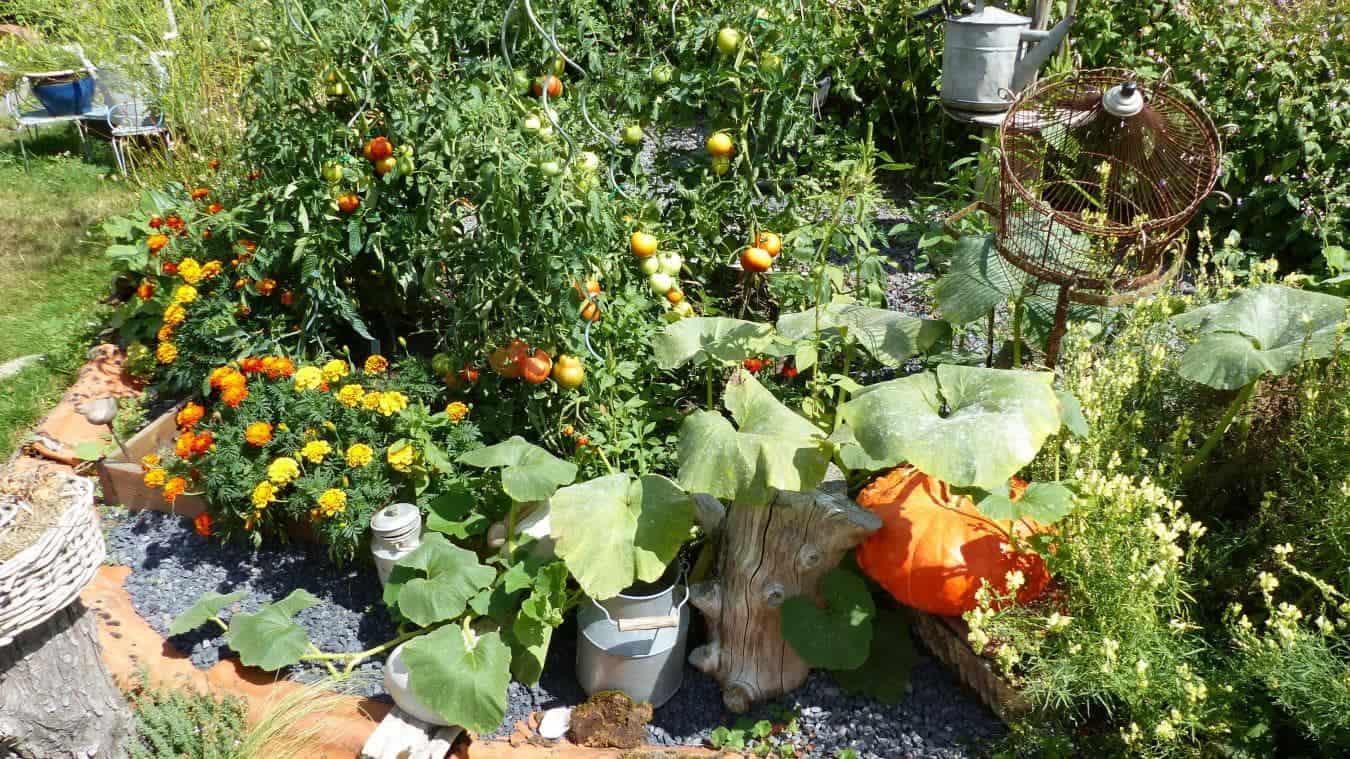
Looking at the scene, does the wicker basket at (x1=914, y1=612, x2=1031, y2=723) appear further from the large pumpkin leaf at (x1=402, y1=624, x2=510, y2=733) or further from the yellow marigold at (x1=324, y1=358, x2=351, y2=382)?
the yellow marigold at (x1=324, y1=358, x2=351, y2=382)

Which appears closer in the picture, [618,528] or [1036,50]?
[618,528]

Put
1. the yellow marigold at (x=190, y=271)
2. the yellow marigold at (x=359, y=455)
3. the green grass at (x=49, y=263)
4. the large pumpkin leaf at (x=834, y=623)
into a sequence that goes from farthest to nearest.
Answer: the green grass at (x=49, y=263)
the yellow marigold at (x=190, y=271)
the yellow marigold at (x=359, y=455)
the large pumpkin leaf at (x=834, y=623)

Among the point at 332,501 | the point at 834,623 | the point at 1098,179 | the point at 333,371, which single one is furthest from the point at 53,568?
the point at 1098,179

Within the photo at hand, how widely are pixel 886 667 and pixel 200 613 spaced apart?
1.78 metres

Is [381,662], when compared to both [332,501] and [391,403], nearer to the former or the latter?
[332,501]

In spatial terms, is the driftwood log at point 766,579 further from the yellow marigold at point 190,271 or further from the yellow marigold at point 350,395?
the yellow marigold at point 190,271

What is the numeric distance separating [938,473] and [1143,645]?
0.59m

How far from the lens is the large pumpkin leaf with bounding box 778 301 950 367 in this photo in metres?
2.77

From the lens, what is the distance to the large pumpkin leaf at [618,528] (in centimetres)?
229

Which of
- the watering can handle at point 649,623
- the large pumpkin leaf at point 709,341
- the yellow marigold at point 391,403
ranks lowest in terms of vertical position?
the watering can handle at point 649,623

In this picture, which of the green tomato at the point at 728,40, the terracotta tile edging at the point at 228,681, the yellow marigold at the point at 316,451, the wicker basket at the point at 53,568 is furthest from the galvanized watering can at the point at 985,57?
the wicker basket at the point at 53,568

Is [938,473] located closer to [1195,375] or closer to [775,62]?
[1195,375]

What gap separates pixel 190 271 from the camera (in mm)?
3170

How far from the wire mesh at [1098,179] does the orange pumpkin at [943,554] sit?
27.3 inches
